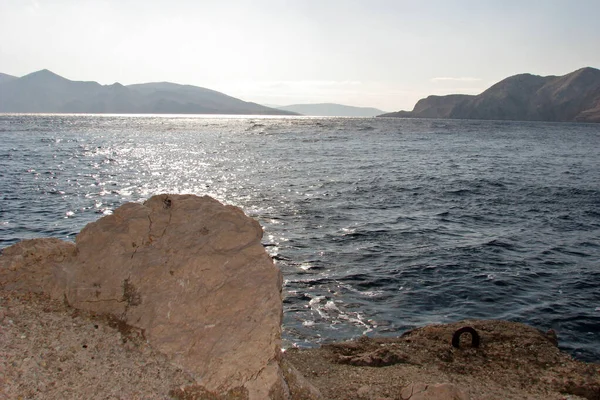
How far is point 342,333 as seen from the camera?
10.9 meters

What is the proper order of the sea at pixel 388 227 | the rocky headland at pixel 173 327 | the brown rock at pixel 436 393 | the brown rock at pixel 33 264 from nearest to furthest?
1. the rocky headland at pixel 173 327
2. the brown rock at pixel 436 393
3. the brown rock at pixel 33 264
4. the sea at pixel 388 227

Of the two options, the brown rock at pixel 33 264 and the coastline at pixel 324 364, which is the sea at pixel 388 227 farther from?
the brown rock at pixel 33 264

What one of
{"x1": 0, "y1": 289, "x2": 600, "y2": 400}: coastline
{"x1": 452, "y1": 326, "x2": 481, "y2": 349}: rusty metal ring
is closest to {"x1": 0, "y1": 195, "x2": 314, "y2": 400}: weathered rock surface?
{"x1": 0, "y1": 289, "x2": 600, "y2": 400}: coastline

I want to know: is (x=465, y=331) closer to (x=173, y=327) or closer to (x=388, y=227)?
(x=173, y=327)

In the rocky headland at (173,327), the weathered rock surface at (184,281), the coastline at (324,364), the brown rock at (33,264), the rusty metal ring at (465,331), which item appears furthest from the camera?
the rusty metal ring at (465,331)

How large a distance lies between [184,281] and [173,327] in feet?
2.12

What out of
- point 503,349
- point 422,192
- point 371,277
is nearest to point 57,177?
point 422,192

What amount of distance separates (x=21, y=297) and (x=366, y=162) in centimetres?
4223

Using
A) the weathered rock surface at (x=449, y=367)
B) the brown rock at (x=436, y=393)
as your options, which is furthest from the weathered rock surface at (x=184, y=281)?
the brown rock at (x=436, y=393)

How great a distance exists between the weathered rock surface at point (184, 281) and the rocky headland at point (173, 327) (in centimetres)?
1

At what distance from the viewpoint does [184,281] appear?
6.14m

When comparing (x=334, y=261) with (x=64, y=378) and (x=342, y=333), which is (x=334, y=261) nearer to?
(x=342, y=333)

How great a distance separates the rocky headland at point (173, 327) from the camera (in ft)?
17.0

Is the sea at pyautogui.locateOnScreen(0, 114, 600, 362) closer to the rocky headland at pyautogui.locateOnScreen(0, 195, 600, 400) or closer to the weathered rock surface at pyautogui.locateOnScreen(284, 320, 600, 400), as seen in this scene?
the weathered rock surface at pyautogui.locateOnScreen(284, 320, 600, 400)
